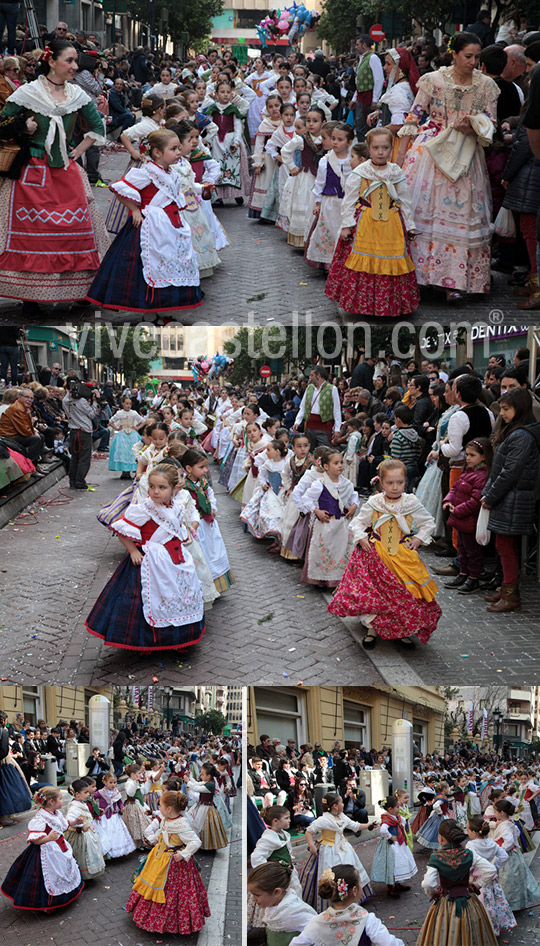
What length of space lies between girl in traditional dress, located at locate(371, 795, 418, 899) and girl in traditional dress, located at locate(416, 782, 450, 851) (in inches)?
5.2

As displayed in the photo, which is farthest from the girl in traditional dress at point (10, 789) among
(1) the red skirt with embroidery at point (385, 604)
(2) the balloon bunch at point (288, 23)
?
(2) the balloon bunch at point (288, 23)

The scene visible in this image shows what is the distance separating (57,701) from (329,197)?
20.6 feet

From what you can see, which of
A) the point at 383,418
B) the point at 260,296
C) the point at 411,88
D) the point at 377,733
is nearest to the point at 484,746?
the point at 377,733

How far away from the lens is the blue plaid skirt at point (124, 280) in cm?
843

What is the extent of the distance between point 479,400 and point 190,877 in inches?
181

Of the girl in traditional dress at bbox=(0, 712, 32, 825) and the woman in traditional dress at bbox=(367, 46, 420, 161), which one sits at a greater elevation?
the woman in traditional dress at bbox=(367, 46, 420, 161)

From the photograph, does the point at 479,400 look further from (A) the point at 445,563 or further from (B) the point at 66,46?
(B) the point at 66,46

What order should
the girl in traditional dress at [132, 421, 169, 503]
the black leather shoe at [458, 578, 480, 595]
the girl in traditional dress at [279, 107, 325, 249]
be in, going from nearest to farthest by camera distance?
the black leather shoe at [458, 578, 480, 595], the girl in traditional dress at [132, 421, 169, 503], the girl in traditional dress at [279, 107, 325, 249]

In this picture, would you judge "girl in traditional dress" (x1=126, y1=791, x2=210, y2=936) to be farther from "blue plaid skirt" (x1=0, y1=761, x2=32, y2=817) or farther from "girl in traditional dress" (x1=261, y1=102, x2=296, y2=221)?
"girl in traditional dress" (x1=261, y1=102, x2=296, y2=221)

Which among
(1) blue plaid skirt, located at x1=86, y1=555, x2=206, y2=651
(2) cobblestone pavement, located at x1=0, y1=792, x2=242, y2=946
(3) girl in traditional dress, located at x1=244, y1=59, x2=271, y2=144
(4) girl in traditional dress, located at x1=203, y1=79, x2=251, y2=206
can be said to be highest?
(3) girl in traditional dress, located at x1=244, y1=59, x2=271, y2=144

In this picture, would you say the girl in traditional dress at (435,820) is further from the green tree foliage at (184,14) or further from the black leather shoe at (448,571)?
the green tree foliage at (184,14)

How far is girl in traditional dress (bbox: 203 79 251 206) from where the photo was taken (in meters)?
14.7

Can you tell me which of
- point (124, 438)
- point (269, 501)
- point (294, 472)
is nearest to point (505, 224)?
point (294, 472)

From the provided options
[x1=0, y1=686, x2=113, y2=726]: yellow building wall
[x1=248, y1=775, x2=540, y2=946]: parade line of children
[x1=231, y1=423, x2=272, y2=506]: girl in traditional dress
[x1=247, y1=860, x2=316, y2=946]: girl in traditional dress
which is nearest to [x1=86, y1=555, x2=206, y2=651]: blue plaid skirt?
[x1=0, y1=686, x2=113, y2=726]: yellow building wall
